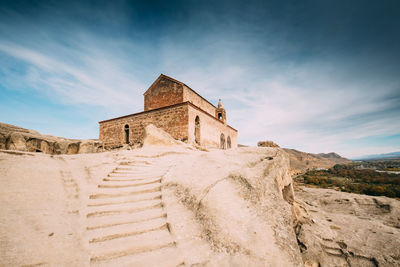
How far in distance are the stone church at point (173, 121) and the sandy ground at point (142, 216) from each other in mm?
9201

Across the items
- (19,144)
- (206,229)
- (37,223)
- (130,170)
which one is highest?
(19,144)

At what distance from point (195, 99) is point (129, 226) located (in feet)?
58.1

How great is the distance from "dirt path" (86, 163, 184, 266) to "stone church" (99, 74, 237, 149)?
9117mm

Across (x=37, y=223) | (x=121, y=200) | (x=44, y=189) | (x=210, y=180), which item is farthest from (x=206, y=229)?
(x=44, y=189)

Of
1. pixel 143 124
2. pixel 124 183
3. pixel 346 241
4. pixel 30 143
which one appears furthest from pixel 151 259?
pixel 143 124

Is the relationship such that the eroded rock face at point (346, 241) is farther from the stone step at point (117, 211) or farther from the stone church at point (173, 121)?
the stone church at point (173, 121)

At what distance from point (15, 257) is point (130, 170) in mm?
3458

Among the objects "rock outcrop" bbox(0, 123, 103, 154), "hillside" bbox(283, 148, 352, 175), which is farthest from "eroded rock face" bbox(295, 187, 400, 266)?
"hillside" bbox(283, 148, 352, 175)

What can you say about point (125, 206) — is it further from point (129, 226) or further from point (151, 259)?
point (151, 259)

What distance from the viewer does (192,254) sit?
7.52ft

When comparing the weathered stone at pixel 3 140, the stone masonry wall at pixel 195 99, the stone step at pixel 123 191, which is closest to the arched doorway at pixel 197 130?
the stone masonry wall at pixel 195 99

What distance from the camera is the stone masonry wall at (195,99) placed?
17.9 metres

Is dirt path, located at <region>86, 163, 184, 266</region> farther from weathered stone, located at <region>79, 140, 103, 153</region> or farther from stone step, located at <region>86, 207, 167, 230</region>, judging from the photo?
weathered stone, located at <region>79, 140, 103, 153</region>

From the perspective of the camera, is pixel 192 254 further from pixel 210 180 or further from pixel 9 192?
pixel 9 192
